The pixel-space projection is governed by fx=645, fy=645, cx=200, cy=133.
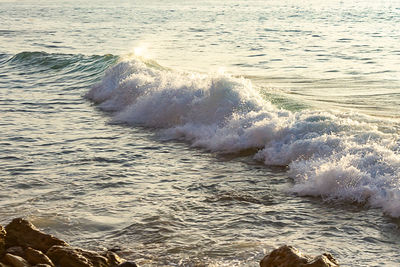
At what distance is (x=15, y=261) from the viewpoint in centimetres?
579

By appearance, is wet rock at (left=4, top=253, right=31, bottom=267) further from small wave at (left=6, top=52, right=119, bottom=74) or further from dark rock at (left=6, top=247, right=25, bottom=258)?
small wave at (left=6, top=52, right=119, bottom=74)

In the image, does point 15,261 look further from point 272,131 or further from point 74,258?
point 272,131

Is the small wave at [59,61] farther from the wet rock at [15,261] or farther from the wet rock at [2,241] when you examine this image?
the wet rock at [15,261]

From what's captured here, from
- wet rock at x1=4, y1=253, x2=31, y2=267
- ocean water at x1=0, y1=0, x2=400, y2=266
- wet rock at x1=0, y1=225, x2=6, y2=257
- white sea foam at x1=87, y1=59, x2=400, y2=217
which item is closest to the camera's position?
wet rock at x1=4, y1=253, x2=31, y2=267

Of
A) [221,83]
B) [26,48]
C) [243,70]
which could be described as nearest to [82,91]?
[243,70]

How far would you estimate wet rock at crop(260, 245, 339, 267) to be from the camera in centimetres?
545

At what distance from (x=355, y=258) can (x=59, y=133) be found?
8042 millimetres

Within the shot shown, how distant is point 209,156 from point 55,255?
559 centimetres

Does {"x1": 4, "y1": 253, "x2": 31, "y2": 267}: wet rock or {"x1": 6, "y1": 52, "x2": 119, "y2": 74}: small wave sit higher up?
{"x1": 4, "y1": 253, "x2": 31, "y2": 267}: wet rock

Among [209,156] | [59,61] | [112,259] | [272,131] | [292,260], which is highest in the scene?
[292,260]

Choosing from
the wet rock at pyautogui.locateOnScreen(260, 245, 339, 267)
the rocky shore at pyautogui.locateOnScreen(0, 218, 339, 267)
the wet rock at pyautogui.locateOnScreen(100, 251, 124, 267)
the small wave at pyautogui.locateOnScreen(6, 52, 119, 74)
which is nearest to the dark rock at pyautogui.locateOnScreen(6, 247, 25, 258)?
the rocky shore at pyautogui.locateOnScreen(0, 218, 339, 267)

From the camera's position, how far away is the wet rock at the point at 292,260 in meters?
5.45

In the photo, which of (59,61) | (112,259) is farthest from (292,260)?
(59,61)

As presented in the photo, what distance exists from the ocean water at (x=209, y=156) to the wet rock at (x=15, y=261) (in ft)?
4.07
